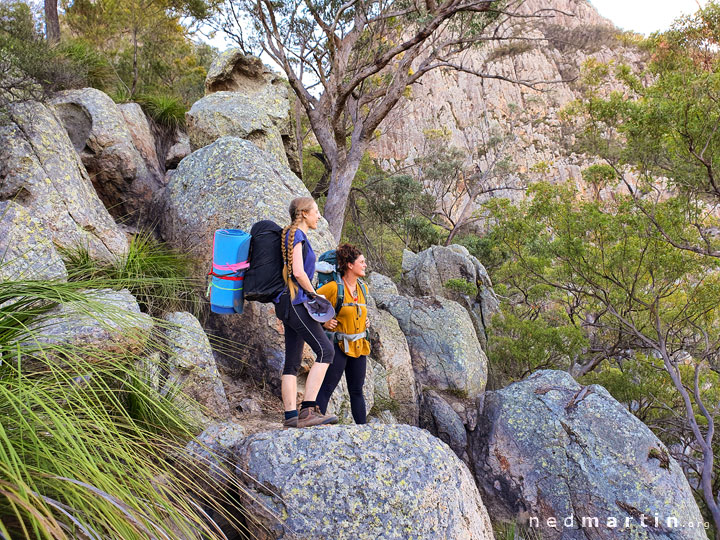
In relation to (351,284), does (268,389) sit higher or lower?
lower

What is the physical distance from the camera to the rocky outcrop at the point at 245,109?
847 centimetres

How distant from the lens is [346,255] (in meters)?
4.39

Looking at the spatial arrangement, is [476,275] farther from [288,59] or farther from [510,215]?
[288,59]

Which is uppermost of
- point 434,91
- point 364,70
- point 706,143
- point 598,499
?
point 434,91

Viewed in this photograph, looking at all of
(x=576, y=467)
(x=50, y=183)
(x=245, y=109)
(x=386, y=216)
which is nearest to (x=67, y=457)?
(x=50, y=183)

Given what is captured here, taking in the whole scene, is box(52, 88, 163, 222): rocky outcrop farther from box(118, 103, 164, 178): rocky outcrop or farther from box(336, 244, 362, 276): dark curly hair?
box(336, 244, 362, 276): dark curly hair

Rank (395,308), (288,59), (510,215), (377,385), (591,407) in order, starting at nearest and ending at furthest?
(591,407), (377,385), (395,308), (288,59), (510,215)

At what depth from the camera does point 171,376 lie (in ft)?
14.8

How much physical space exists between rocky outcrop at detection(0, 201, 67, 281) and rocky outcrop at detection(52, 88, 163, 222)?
2.54m

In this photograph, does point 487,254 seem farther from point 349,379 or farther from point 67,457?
point 67,457

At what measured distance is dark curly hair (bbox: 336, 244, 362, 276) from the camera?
173 inches

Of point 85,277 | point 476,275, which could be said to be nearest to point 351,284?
point 85,277

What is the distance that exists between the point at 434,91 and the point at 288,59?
163ft

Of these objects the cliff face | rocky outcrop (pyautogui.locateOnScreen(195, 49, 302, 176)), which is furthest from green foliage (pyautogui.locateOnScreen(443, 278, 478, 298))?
the cliff face
